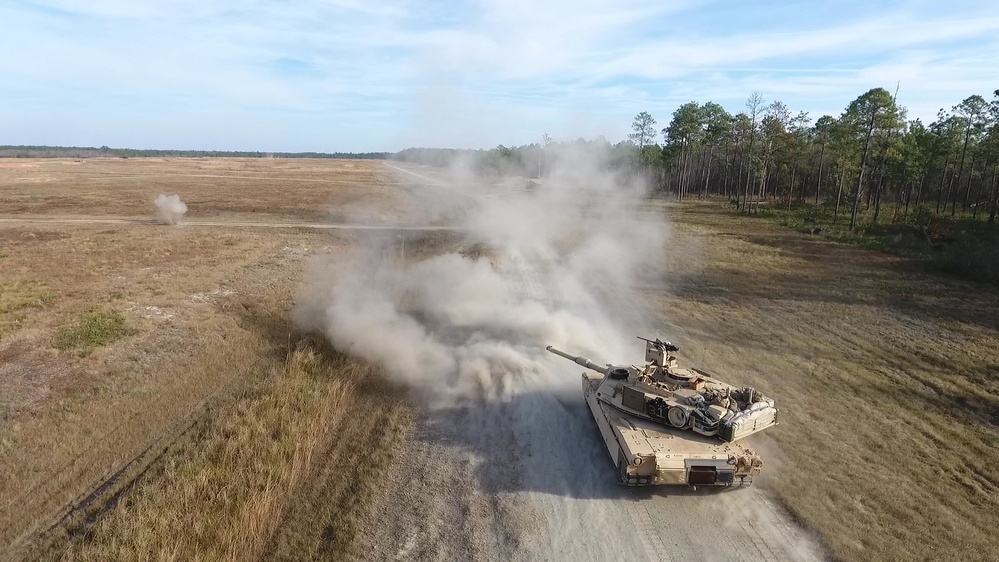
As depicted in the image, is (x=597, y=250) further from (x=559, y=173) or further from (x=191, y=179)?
(x=191, y=179)

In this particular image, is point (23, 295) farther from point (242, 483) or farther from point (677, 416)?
point (677, 416)

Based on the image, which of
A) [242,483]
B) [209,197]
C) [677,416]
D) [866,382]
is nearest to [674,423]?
[677,416]

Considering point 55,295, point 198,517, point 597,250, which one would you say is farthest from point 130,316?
point 597,250

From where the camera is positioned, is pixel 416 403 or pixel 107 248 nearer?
pixel 416 403

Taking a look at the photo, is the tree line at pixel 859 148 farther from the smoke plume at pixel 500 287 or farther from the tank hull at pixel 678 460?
the tank hull at pixel 678 460

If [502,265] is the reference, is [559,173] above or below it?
above

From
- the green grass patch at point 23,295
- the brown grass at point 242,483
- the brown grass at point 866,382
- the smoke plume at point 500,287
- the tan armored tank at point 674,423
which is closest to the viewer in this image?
the brown grass at point 242,483

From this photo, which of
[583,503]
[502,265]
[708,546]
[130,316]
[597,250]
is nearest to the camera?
[708,546]

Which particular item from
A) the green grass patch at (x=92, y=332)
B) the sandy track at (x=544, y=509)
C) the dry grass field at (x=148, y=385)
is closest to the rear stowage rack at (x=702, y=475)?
the sandy track at (x=544, y=509)
